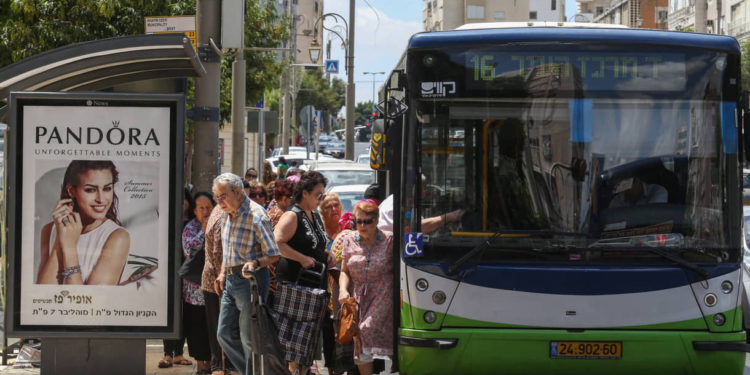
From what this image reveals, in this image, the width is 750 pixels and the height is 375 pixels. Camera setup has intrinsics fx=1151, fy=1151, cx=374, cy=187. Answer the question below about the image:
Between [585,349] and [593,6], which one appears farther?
[593,6]

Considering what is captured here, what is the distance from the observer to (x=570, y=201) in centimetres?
799

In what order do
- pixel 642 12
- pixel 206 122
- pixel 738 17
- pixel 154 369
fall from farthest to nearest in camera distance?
pixel 642 12, pixel 738 17, pixel 206 122, pixel 154 369

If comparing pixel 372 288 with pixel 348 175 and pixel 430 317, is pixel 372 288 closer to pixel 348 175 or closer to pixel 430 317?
pixel 430 317

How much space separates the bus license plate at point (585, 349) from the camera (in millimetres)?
8023

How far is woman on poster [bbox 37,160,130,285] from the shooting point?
8500 mm

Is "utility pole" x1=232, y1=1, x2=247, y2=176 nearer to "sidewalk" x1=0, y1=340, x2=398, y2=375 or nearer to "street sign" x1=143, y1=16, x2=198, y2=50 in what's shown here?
"street sign" x1=143, y1=16, x2=198, y2=50

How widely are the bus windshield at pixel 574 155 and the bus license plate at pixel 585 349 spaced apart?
59cm

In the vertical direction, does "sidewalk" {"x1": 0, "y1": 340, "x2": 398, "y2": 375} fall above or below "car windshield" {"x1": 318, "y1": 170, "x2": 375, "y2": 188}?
below

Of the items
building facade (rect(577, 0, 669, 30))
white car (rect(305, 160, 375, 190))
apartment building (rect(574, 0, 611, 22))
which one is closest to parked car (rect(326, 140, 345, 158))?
building facade (rect(577, 0, 669, 30))

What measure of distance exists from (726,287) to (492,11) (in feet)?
267

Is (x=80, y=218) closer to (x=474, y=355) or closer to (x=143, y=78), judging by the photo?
(x=143, y=78)

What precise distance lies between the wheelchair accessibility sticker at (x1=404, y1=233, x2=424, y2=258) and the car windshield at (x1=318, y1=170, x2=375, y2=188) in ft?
37.4

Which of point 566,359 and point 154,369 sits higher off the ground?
point 566,359

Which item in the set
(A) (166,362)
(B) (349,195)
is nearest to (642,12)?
(B) (349,195)
